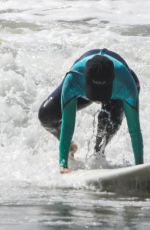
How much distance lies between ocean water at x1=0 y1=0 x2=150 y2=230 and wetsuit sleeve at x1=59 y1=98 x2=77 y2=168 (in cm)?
15

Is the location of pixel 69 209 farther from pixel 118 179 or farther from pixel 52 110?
pixel 52 110

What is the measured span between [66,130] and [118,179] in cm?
84

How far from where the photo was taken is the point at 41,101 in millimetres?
9266

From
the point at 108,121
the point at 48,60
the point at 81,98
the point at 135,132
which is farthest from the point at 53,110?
the point at 48,60

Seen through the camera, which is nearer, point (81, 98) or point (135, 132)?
point (135, 132)

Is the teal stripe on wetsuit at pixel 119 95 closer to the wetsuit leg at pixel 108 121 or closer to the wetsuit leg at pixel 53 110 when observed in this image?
the wetsuit leg at pixel 53 110

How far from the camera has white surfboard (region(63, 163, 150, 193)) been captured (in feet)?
16.5

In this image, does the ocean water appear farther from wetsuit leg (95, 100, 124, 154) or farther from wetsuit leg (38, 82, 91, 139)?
wetsuit leg (38, 82, 91, 139)

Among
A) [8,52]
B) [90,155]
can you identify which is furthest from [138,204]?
[8,52]

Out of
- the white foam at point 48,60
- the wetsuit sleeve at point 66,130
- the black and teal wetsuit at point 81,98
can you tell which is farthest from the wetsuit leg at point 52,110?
the white foam at point 48,60

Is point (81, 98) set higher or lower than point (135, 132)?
higher

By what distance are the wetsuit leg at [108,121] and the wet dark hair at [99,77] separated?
476 millimetres

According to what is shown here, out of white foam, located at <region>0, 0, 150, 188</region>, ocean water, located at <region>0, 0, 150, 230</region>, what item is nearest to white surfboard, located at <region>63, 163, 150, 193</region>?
ocean water, located at <region>0, 0, 150, 230</region>

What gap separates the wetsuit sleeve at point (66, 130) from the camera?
5883 mm
